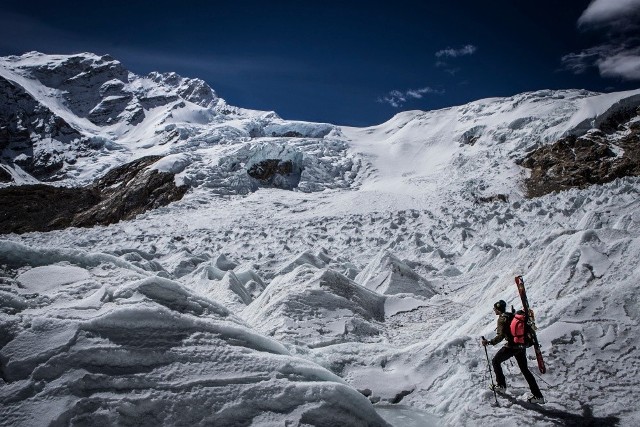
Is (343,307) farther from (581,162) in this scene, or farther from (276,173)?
(276,173)

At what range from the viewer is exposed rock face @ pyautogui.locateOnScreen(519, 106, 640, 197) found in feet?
102

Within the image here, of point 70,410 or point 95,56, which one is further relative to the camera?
point 95,56

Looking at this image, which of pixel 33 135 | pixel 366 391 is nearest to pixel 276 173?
pixel 366 391

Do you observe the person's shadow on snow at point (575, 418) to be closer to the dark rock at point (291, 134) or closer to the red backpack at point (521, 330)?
the red backpack at point (521, 330)

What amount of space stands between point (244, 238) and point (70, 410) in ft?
77.8

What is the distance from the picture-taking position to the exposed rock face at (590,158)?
102ft

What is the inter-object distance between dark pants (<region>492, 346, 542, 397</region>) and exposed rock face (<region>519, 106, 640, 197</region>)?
30.0 m

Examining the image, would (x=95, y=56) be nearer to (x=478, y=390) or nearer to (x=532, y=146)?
(x=532, y=146)

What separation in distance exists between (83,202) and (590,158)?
163ft

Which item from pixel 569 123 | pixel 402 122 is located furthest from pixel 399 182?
pixel 402 122

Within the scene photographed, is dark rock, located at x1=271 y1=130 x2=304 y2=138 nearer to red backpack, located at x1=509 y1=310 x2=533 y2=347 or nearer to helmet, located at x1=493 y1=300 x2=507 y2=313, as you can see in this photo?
helmet, located at x1=493 y1=300 x2=507 y2=313

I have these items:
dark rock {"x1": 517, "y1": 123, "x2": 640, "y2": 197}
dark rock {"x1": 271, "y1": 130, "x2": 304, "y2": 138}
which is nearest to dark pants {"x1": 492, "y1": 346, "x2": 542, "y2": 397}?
dark rock {"x1": 517, "y1": 123, "x2": 640, "y2": 197}

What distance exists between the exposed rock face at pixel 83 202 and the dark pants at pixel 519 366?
39.2 metres

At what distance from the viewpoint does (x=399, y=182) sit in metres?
43.1
